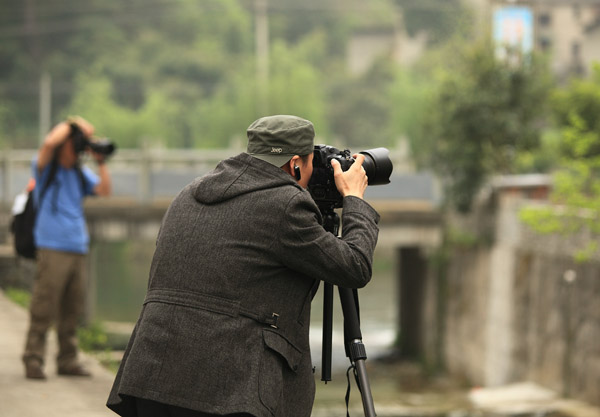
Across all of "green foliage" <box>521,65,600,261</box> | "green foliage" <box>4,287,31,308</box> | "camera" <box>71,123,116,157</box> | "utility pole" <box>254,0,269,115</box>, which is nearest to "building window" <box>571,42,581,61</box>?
"utility pole" <box>254,0,269,115</box>

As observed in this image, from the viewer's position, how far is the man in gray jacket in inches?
109

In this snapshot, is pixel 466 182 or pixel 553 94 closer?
pixel 553 94

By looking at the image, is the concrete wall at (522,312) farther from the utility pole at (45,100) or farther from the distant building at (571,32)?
the utility pole at (45,100)

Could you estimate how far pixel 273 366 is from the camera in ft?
9.16

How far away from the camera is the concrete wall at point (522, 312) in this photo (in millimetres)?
14383

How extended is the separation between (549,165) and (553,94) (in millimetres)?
18697

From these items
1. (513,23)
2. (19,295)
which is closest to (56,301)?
(19,295)

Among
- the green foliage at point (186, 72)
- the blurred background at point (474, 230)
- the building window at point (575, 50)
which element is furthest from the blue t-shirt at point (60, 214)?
the building window at point (575, 50)

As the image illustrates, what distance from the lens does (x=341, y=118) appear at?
2618 inches

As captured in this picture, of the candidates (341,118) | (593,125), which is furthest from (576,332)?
(341,118)

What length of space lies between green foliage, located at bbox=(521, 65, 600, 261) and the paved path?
25.2 ft

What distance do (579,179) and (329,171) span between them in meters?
10.6

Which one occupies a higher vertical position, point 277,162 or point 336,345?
point 277,162

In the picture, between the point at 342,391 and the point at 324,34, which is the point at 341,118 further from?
the point at 342,391
